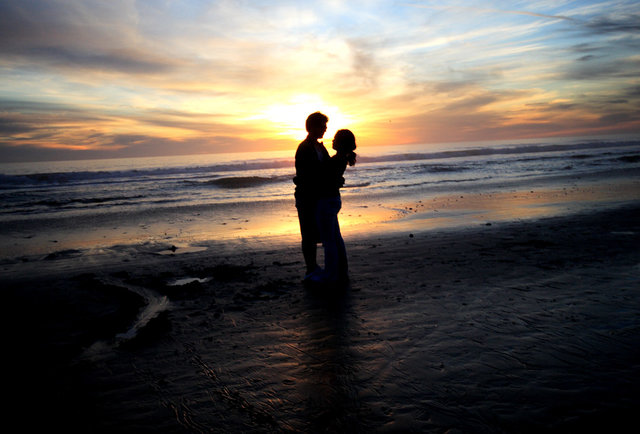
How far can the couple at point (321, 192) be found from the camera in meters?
5.17

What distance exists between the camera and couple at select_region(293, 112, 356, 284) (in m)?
5.17

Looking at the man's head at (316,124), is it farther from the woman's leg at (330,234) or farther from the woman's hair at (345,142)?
the woman's leg at (330,234)

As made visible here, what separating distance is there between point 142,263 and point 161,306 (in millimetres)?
2709

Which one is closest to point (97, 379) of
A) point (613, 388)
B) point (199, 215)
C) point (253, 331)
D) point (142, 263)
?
point (253, 331)

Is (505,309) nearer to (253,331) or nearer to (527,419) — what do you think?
(527,419)

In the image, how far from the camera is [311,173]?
525 cm

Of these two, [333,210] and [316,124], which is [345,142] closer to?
[316,124]

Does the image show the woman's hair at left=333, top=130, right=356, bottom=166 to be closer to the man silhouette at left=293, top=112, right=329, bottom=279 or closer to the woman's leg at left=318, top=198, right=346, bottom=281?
the man silhouette at left=293, top=112, right=329, bottom=279

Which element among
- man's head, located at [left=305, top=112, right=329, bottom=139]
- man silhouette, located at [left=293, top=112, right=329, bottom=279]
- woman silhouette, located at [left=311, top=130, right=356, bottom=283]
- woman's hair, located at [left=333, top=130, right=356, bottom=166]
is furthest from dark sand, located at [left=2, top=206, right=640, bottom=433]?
man's head, located at [left=305, top=112, right=329, bottom=139]

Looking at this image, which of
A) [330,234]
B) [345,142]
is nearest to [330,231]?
[330,234]

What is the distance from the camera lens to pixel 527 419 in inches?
94.4

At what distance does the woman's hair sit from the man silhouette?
25 cm

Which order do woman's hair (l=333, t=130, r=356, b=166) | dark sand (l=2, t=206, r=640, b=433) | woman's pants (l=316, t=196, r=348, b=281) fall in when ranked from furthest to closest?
woman's pants (l=316, t=196, r=348, b=281) < woman's hair (l=333, t=130, r=356, b=166) < dark sand (l=2, t=206, r=640, b=433)

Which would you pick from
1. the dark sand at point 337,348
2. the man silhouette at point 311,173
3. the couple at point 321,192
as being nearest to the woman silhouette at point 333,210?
the couple at point 321,192
